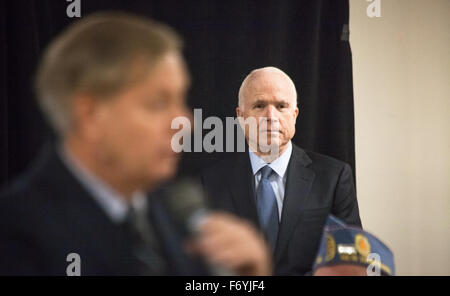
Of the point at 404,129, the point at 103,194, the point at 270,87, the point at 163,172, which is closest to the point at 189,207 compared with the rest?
the point at 163,172

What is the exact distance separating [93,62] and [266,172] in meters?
0.86

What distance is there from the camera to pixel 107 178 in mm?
1700

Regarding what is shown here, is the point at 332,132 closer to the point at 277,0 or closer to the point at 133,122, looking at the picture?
the point at 277,0

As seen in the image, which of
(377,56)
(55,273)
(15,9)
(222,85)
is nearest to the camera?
(55,273)

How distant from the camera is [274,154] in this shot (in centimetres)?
219

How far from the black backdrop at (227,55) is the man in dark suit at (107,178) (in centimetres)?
31

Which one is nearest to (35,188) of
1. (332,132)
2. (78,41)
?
(78,41)

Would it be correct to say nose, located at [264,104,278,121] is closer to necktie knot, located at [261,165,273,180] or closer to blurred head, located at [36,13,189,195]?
necktie knot, located at [261,165,273,180]

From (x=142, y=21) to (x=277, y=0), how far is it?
67cm

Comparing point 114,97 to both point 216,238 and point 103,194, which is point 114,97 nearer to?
point 103,194

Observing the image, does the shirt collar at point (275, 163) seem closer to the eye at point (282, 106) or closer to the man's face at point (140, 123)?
the eye at point (282, 106)

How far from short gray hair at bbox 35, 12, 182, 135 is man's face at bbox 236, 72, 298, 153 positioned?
0.51 m

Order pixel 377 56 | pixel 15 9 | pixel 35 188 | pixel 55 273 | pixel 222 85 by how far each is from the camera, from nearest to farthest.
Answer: pixel 35 188
pixel 55 273
pixel 15 9
pixel 222 85
pixel 377 56

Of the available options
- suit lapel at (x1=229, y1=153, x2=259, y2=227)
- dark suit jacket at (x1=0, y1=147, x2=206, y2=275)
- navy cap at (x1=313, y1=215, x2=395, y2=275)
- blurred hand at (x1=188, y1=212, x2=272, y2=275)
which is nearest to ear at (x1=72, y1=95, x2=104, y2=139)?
dark suit jacket at (x1=0, y1=147, x2=206, y2=275)
